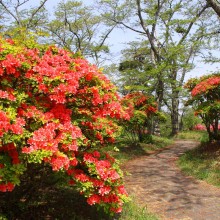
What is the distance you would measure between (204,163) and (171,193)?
325 centimetres

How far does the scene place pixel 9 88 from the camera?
4219 mm

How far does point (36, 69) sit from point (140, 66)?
2599 cm

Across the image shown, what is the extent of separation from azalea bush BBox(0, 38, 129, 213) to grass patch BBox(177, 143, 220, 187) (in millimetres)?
4790

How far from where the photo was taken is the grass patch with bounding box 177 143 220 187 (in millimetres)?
9172

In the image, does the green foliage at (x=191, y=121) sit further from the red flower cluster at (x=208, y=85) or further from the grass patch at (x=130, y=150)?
the red flower cluster at (x=208, y=85)

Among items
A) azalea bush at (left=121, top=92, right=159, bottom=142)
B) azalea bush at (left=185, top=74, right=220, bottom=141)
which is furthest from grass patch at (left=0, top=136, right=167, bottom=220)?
azalea bush at (left=121, top=92, right=159, bottom=142)

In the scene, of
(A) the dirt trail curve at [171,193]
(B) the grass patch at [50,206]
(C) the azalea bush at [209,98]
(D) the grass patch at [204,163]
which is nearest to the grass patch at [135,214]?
(B) the grass patch at [50,206]

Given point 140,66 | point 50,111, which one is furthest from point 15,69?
point 140,66

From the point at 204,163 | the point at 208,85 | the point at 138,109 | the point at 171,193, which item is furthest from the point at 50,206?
the point at 138,109

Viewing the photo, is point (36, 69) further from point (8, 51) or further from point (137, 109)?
point (137, 109)

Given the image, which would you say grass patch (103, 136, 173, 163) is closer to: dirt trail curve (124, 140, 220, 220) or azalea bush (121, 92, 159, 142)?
azalea bush (121, 92, 159, 142)

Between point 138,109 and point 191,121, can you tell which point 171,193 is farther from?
point 191,121

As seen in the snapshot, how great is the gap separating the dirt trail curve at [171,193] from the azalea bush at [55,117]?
2053 mm

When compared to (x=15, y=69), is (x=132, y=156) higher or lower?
lower
